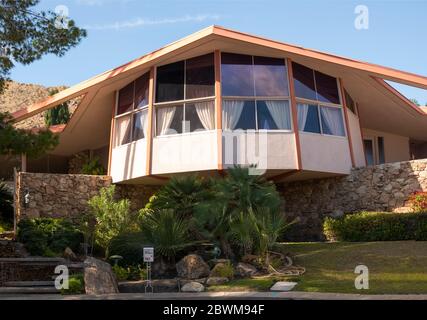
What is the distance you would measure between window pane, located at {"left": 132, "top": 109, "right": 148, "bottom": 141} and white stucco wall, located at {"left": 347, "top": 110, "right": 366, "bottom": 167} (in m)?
7.04

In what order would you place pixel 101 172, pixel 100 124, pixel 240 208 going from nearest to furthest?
pixel 240 208 → pixel 101 172 → pixel 100 124

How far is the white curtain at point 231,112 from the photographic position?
56.5 ft

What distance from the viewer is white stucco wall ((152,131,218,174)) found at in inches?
675

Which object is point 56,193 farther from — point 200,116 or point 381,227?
point 381,227

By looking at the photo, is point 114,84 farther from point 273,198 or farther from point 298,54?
point 273,198

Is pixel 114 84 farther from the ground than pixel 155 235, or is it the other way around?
pixel 114 84

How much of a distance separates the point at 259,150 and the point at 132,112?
494 cm

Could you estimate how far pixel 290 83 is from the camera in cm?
1770

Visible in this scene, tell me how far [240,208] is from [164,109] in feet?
18.6

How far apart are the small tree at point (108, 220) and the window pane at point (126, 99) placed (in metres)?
3.64

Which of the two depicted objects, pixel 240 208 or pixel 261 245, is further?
pixel 240 208

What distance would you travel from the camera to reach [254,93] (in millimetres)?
17594
